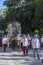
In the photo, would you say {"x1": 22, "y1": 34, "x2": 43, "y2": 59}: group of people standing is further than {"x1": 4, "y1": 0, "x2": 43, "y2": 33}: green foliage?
No

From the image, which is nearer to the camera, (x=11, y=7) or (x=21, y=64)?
(x=21, y=64)

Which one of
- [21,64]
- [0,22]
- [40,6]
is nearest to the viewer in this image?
[21,64]

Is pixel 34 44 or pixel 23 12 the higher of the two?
pixel 34 44

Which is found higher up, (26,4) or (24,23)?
(26,4)

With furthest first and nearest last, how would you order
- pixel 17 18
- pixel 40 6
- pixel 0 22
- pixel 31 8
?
1. pixel 0 22
2. pixel 17 18
3. pixel 31 8
4. pixel 40 6

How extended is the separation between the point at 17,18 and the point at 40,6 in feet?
59.3

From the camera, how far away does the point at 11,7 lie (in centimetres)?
4988

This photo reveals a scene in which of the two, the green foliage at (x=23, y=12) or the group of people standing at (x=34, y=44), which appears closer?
the group of people standing at (x=34, y=44)

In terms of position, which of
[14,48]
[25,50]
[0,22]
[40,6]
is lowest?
[0,22]

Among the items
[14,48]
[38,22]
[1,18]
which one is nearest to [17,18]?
[38,22]

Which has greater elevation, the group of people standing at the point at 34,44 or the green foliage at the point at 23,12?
the group of people standing at the point at 34,44

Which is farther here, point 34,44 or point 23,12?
point 23,12

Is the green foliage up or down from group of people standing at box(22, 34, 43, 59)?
down

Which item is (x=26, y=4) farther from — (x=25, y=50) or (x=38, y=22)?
(x=25, y=50)
